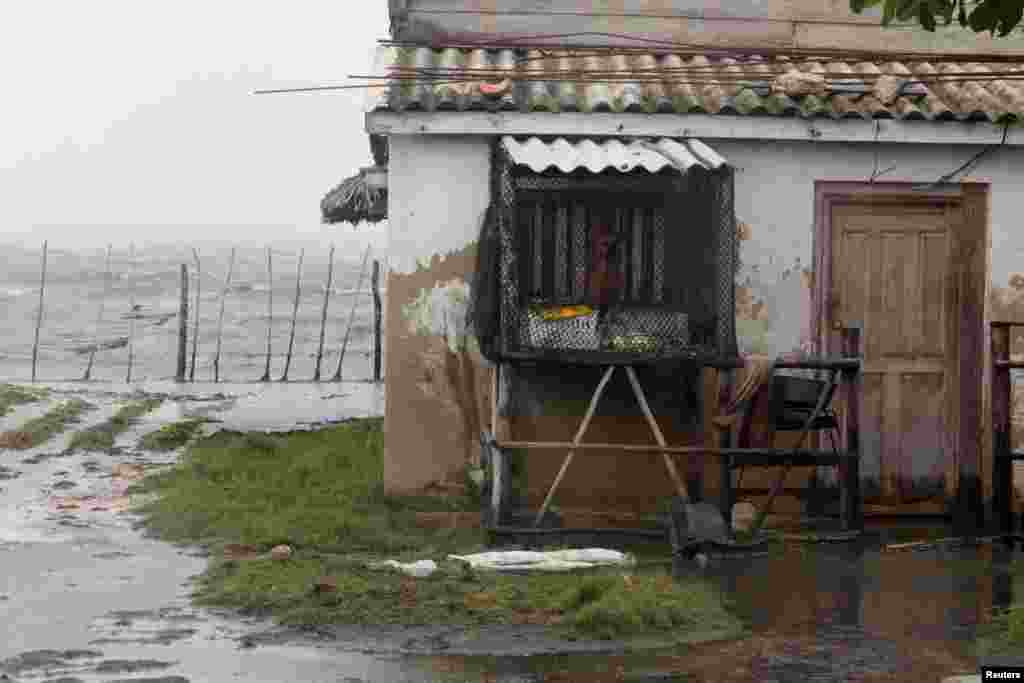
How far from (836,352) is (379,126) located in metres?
3.65

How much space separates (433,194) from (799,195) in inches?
103

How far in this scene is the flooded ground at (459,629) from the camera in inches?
311

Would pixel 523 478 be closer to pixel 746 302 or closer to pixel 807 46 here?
pixel 746 302

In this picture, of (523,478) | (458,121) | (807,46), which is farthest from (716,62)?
(523,478)

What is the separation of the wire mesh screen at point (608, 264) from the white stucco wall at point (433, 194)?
0.81ft

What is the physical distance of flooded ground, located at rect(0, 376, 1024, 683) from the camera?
789 centimetres

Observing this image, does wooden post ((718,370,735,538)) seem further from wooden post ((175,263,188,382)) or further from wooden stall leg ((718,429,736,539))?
wooden post ((175,263,188,382))

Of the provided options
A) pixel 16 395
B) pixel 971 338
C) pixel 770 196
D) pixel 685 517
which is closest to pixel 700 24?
pixel 770 196

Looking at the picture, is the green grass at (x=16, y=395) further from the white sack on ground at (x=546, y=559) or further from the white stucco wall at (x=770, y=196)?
the white sack on ground at (x=546, y=559)

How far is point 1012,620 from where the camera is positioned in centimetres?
Answer: 882

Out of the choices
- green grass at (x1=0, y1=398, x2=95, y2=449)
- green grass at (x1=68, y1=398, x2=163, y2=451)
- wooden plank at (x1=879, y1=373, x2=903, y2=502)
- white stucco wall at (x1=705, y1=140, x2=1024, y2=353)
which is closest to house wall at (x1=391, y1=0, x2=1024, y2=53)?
white stucco wall at (x1=705, y1=140, x2=1024, y2=353)

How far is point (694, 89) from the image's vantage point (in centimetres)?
1233

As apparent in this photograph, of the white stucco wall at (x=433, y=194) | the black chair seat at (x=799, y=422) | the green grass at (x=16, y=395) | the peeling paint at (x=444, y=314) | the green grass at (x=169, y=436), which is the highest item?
the white stucco wall at (x=433, y=194)

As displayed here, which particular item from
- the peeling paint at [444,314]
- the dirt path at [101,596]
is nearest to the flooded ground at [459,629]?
the dirt path at [101,596]
